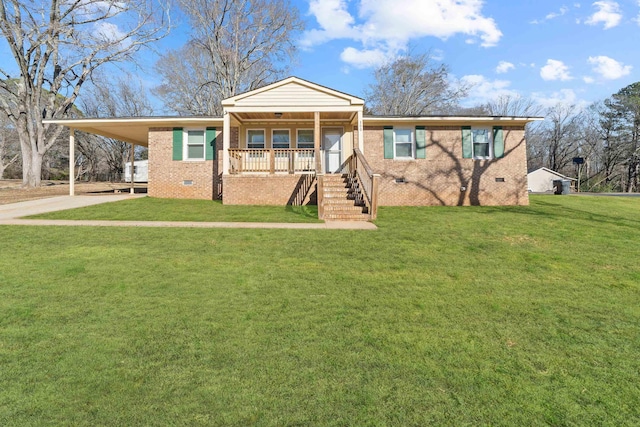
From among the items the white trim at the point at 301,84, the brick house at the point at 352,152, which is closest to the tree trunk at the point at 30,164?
the brick house at the point at 352,152

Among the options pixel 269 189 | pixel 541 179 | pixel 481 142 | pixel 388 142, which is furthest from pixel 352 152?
pixel 541 179

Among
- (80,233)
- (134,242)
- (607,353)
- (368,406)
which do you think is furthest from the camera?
(80,233)

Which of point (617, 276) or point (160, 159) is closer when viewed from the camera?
point (617, 276)

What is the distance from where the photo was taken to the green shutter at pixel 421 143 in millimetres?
13312

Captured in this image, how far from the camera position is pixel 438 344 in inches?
109

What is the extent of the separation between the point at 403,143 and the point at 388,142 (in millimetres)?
632

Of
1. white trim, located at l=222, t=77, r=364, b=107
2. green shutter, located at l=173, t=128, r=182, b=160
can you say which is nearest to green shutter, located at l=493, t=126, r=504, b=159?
white trim, located at l=222, t=77, r=364, b=107

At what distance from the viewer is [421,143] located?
13.3 meters

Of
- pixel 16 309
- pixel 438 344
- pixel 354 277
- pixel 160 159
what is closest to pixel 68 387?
pixel 16 309

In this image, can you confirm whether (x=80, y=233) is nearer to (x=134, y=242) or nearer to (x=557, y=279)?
(x=134, y=242)

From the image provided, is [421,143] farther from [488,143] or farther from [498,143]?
[498,143]

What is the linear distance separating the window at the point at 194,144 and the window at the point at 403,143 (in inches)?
312

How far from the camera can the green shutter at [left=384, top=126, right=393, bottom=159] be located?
13.3m

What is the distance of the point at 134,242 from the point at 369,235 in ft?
14.5
